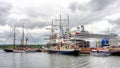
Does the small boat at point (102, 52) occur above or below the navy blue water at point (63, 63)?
above

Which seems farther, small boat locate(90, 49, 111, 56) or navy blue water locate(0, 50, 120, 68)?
small boat locate(90, 49, 111, 56)

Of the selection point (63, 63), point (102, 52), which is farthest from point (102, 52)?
point (63, 63)

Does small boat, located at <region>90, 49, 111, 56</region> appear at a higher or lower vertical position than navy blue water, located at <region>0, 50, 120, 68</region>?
higher

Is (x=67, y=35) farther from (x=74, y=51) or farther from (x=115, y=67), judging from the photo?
(x=115, y=67)

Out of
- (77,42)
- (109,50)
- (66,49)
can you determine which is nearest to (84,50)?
(66,49)

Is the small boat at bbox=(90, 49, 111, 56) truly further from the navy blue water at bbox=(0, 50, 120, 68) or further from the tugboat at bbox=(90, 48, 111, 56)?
the navy blue water at bbox=(0, 50, 120, 68)

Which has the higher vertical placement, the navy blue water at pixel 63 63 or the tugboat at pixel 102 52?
the tugboat at pixel 102 52

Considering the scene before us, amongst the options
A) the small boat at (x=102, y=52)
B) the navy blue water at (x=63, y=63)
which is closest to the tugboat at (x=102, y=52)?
the small boat at (x=102, y=52)

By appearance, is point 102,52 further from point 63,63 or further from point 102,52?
point 63,63

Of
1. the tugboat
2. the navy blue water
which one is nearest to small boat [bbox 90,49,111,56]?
the tugboat

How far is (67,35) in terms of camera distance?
18138cm

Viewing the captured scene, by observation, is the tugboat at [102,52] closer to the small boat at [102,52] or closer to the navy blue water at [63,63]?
the small boat at [102,52]

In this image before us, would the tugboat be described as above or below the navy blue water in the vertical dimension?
above

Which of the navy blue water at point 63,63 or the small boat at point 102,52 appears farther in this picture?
the small boat at point 102,52
